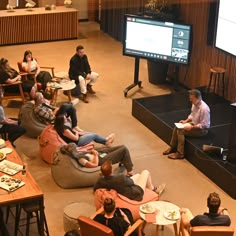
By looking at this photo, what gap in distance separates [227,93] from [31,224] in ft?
15.8

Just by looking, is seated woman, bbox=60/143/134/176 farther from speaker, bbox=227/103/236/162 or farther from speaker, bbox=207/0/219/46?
speaker, bbox=207/0/219/46

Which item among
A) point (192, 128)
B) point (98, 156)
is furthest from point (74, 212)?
point (192, 128)

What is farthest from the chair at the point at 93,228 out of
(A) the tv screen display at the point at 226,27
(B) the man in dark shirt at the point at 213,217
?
(A) the tv screen display at the point at 226,27

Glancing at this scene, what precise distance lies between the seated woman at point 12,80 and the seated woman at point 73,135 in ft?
6.42

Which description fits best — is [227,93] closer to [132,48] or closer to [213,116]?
[213,116]

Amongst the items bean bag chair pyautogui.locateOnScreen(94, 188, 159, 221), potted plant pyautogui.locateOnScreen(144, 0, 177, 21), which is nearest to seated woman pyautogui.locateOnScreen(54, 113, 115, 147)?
bean bag chair pyautogui.locateOnScreen(94, 188, 159, 221)

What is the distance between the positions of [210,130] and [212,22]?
2315mm

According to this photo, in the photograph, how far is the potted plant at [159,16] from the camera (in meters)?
10.7

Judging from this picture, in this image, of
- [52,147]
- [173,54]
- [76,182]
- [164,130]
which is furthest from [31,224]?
[173,54]

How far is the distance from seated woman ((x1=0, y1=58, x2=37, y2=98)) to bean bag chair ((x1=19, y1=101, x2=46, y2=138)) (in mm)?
992

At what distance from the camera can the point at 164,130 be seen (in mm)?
8938

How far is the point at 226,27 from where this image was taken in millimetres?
9625

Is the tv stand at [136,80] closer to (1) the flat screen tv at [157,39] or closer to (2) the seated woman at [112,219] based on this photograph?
(1) the flat screen tv at [157,39]

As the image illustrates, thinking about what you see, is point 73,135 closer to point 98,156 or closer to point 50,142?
point 50,142
